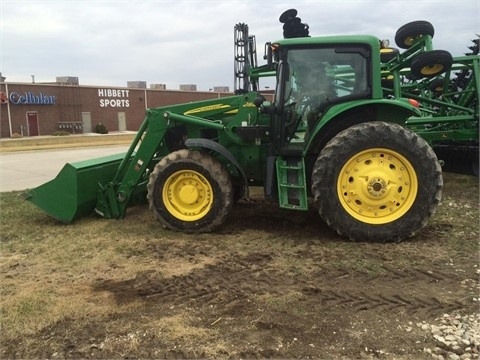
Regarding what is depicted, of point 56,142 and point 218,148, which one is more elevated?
point 218,148

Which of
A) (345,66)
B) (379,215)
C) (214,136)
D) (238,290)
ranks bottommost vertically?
(238,290)

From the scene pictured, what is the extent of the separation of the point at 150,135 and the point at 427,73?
5.08 meters

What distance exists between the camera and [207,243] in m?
5.38

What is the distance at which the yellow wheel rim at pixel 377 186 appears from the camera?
509 centimetres

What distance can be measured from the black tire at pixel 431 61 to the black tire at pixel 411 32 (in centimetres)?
135

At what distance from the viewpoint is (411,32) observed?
9.17 meters

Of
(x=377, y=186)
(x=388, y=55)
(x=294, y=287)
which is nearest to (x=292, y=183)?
(x=377, y=186)

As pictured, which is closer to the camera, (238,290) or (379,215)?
(238,290)

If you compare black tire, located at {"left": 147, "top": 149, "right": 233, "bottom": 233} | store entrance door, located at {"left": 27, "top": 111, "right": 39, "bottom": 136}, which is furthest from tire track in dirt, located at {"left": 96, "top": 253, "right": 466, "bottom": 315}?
store entrance door, located at {"left": 27, "top": 111, "right": 39, "bottom": 136}

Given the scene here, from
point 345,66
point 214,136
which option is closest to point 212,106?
point 214,136

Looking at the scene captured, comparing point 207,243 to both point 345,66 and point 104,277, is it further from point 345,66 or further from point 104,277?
point 345,66

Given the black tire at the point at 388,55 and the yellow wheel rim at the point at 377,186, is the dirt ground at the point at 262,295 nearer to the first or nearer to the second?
the yellow wheel rim at the point at 377,186

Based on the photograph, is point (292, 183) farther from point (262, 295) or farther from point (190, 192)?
point (262, 295)

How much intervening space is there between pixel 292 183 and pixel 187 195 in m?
1.31
